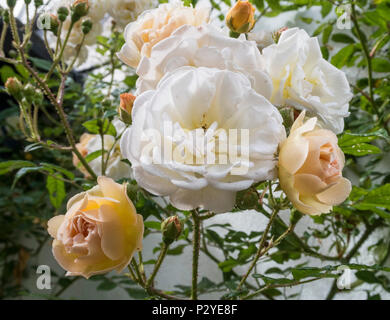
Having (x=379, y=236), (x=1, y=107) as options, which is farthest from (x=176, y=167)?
(x=1, y=107)

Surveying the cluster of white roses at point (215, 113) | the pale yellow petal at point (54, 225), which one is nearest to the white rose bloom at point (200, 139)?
the cluster of white roses at point (215, 113)

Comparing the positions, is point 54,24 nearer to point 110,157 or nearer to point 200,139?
point 110,157

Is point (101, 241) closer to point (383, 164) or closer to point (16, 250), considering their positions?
point (383, 164)

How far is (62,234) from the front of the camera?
0.99 ft

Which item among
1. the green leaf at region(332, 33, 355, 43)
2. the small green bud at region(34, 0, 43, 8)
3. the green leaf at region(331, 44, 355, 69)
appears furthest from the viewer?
the green leaf at region(332, 33, 355, 43)

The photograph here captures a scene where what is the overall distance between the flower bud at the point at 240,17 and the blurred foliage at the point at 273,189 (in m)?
0.15

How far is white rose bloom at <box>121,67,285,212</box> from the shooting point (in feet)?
0.81

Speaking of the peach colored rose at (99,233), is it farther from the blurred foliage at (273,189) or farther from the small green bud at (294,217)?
the small green bud at (294,217)

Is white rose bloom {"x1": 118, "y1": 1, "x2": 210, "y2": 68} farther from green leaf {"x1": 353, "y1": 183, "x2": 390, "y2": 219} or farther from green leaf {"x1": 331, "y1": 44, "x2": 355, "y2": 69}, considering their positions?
green leaf {"x1": 331, "y1": 44, "x2": 355, "y2": 69}

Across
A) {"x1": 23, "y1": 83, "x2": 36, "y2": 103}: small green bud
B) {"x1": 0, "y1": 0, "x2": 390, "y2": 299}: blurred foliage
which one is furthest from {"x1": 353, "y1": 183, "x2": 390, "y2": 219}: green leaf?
{"x1": 23, "y1": 83, "x2": 36, "y2": 103}: small green bud

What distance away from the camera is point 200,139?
9.9 inches

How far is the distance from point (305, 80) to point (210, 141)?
131 mm

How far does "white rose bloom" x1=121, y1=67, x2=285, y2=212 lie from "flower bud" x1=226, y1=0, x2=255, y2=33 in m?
0.11

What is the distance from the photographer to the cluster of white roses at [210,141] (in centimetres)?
25
